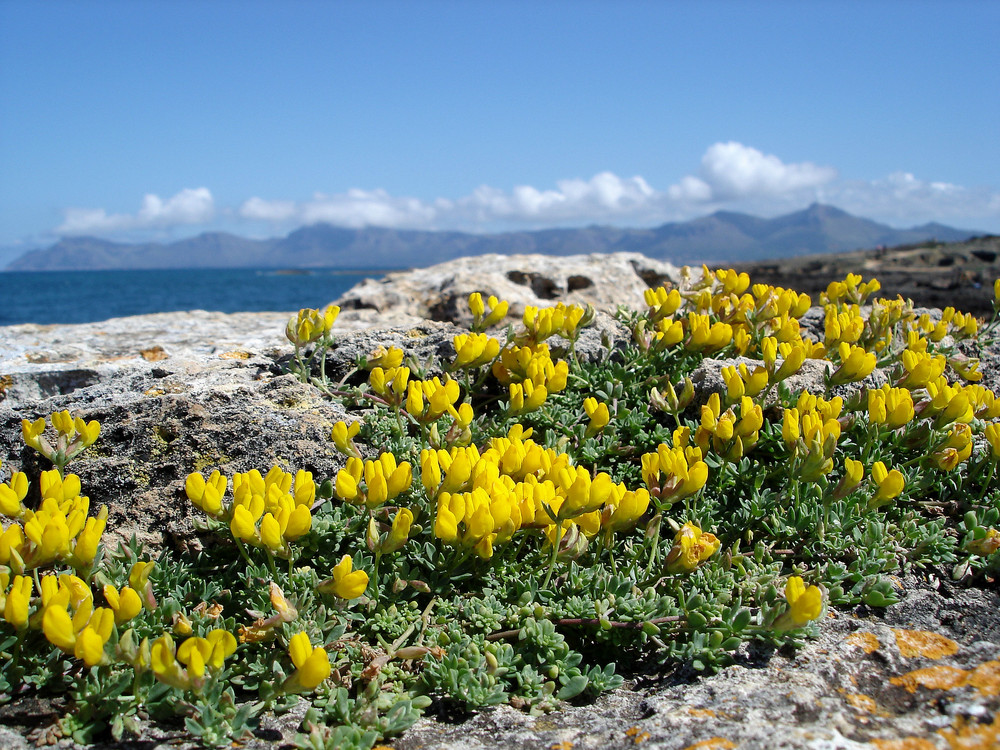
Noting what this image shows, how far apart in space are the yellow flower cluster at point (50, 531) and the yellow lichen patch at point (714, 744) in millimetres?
2008

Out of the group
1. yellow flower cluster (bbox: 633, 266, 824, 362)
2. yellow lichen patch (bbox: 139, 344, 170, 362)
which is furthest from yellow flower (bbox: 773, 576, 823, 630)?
yellow lichen patch (bbox: 139, 344, 170, 362)

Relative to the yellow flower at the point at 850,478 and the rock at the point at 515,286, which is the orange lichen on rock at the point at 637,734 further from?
the rock at the point at 515,286

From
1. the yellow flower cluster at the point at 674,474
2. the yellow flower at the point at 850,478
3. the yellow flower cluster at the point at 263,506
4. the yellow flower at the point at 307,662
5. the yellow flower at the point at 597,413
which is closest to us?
the yellow flower at the point at 307,662

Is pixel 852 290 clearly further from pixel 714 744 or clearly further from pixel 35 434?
pixel 35 434

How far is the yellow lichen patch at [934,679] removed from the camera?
1.99 m

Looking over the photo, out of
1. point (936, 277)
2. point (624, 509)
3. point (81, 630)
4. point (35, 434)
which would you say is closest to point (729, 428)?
point (624, 509)

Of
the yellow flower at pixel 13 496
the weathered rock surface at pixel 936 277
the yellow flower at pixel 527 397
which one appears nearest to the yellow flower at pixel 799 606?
the yellow flower at pixel 527 397

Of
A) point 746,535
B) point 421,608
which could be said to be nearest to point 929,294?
point 746,535

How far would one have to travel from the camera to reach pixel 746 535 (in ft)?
9.85

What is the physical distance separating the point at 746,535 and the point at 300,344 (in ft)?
8.05

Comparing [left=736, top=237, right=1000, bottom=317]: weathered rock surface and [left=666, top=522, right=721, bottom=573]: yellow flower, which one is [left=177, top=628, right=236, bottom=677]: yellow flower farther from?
[left=736, top=237, right=1000, bottom=317]: weathered rock surface

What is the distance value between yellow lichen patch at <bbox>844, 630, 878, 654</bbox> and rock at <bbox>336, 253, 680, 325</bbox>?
3.33 m

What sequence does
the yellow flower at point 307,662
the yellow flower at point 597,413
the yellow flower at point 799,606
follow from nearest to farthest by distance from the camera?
the yellow flower at point 307,662, the yellow flower at point 799,606, the yellow flower at point 597,413

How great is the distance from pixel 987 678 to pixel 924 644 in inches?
11.2
